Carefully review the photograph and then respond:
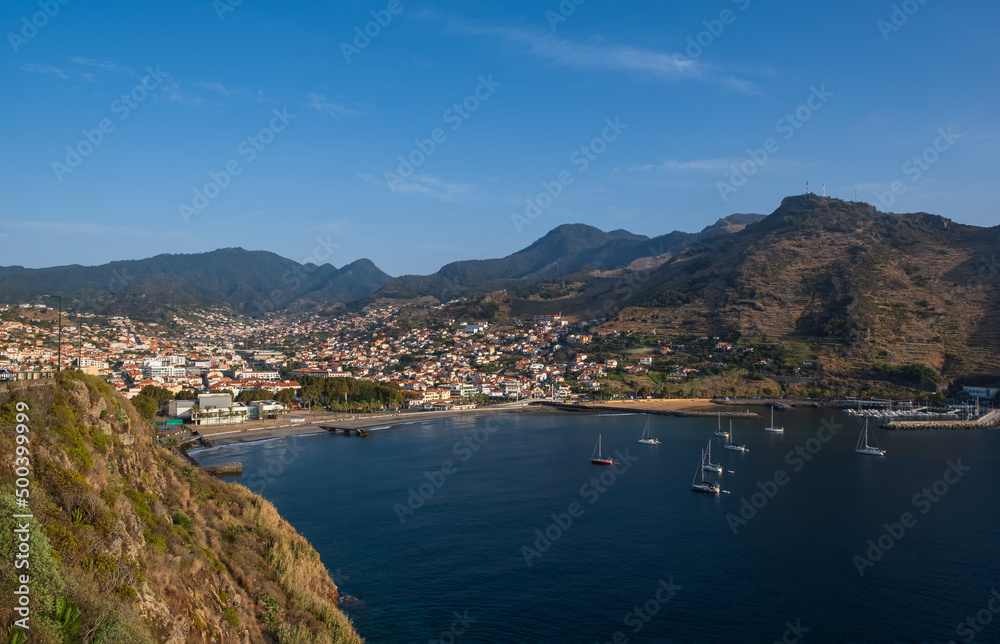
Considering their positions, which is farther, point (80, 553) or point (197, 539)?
point (197, 539)

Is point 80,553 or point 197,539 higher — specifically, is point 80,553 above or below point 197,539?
above

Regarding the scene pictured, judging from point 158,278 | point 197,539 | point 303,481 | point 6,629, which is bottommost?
point 303,481

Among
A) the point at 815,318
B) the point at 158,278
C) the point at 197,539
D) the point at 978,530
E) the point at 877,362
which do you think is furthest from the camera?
the point at 158,278

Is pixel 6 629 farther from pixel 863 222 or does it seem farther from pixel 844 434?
pixel 863 222

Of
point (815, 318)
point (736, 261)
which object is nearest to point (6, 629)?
point (815, 318)

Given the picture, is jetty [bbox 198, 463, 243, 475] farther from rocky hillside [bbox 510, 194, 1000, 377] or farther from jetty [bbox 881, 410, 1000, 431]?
rocky hillside [bbox 510, 194, 1000, 377]

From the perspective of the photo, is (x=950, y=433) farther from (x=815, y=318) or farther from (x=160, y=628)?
(x=160, y=628)

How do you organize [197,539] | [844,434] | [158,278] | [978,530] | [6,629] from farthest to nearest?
[158,278] < [844,434] < [978,530] < [197,539] < [6,629]

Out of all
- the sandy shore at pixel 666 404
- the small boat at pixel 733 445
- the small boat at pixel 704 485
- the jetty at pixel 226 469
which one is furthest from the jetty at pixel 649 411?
the jetty at pixel 226 469
